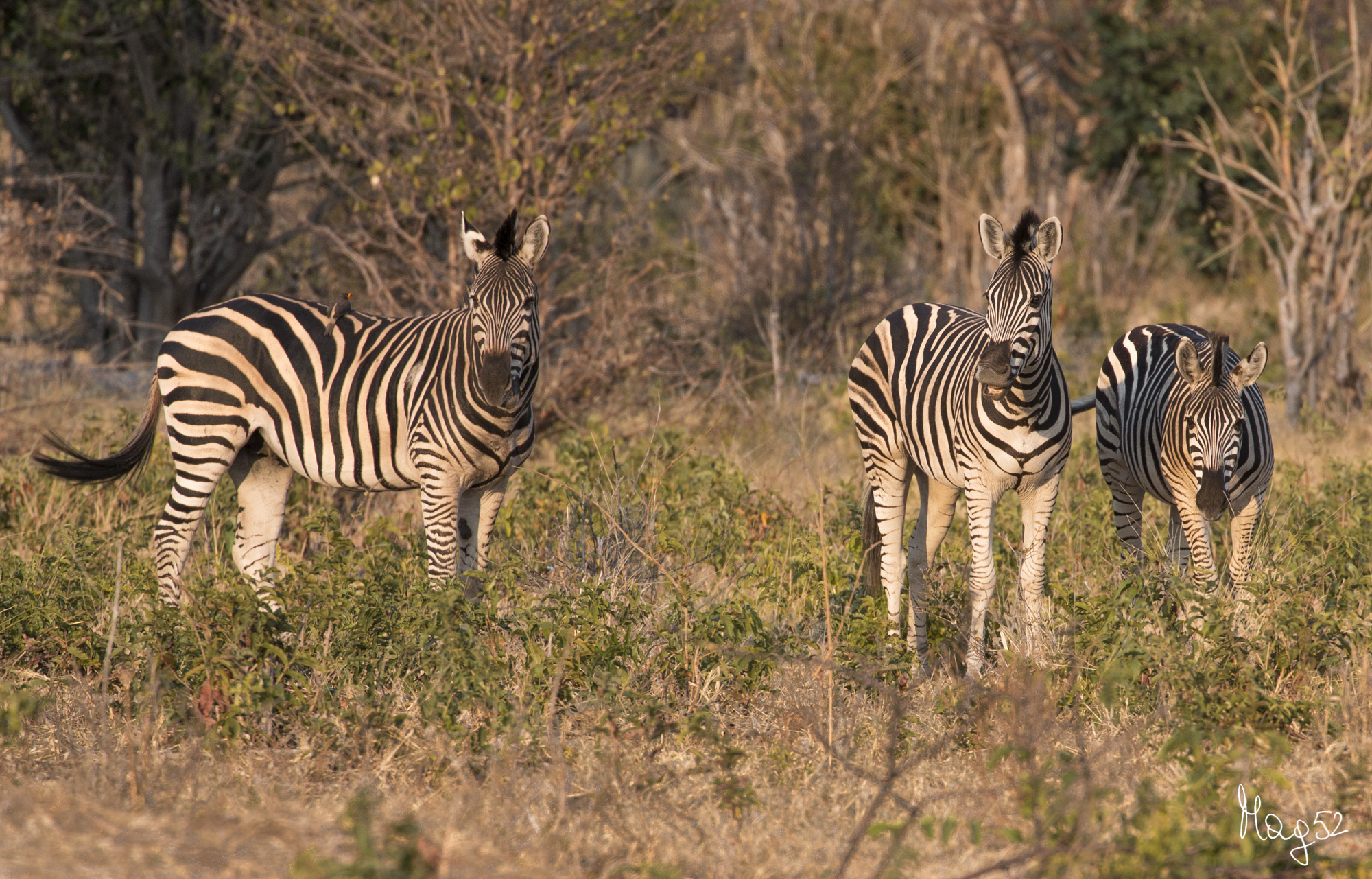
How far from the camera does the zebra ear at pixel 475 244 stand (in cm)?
563

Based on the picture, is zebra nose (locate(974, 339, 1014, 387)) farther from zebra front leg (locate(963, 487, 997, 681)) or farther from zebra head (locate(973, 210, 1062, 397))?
zebra front leg (locate(963, 487, 997, 681))

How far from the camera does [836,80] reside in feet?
44.5

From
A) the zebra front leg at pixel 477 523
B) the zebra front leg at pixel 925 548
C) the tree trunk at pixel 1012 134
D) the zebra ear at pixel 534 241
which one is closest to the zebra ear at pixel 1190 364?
the zebra front leg at pixel 925 548

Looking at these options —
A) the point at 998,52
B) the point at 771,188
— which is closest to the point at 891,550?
the point at 771,188

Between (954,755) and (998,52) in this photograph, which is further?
(998,52)

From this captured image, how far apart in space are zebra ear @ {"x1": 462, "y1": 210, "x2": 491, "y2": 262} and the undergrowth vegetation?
50.7 inches

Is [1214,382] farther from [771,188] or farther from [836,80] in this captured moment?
[836,80]

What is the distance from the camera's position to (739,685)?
5086 millimetres

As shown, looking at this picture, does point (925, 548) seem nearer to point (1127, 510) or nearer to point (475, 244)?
point (1127, 510)

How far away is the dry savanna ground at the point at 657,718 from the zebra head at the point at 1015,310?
99cm

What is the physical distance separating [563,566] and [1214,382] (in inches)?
120

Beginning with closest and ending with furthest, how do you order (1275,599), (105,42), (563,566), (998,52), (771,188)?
1. (1275,599)
2. (563,566)
3. (105,42)
4. (771,188)
5. (998,52)

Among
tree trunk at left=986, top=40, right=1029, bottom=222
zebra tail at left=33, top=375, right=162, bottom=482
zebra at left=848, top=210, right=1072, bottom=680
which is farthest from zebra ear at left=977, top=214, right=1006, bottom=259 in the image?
tree trunk at left=986, top=40, right=1029, bottom=222

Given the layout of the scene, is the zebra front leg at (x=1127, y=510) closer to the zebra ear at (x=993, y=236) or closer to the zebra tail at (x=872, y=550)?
the zebra tail at (x=872, y=550)
